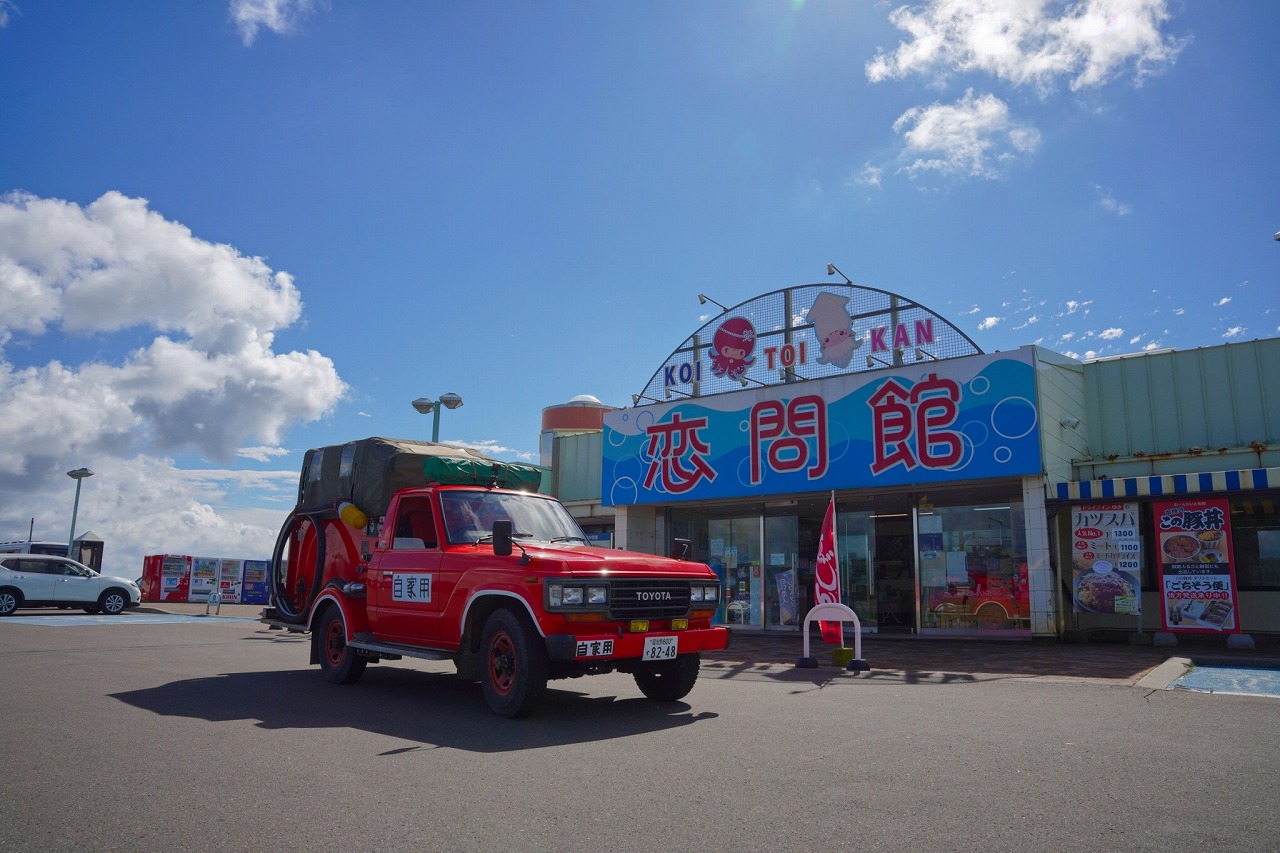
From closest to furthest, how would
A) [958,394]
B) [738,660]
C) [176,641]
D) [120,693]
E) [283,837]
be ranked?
[283,837] < [120,693] < [738,660] < [176,641] < [958,394]

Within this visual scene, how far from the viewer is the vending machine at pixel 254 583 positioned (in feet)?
121

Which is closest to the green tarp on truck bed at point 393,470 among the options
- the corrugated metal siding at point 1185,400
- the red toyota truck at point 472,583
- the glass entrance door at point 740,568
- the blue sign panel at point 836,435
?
the red toyota truck at point 472,583

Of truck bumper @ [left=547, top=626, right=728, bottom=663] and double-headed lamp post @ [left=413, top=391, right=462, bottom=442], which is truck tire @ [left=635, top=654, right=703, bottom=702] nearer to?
truck bumper @ [left=547, top=626, right=728, bottom=663]

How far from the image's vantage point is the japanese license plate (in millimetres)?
7102

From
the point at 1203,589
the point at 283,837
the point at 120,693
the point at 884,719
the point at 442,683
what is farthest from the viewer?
the point at 1203,589

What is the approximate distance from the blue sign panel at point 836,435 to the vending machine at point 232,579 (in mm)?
22173

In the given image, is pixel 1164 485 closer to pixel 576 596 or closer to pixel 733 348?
pixel 733 348

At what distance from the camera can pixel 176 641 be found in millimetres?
15352

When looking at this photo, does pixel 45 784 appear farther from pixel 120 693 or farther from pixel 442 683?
pixel 442 683

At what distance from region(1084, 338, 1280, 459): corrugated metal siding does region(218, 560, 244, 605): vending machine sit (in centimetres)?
3265

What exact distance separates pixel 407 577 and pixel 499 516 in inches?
40.5

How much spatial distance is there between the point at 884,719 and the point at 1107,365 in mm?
12512

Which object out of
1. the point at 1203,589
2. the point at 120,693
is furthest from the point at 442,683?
the point at 1203,589

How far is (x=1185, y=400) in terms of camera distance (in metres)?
15.8
